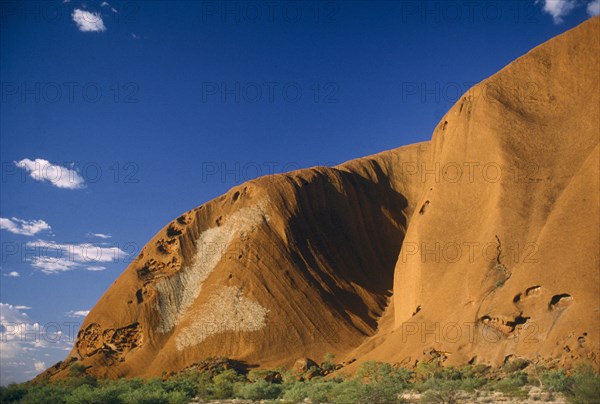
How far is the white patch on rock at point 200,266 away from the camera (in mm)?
51969

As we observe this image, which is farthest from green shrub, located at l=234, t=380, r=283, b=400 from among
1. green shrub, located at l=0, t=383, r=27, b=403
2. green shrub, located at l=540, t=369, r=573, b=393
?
green shrub, located at l=540, t=369, r=573, b=393

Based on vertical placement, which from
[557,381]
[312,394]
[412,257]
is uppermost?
[412,257]

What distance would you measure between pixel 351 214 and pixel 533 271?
3319 centimetres

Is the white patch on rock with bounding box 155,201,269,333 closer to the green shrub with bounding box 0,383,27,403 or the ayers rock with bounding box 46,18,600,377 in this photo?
the ayers rock with bounding box 46,18,600,377

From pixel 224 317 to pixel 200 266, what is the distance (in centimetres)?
776

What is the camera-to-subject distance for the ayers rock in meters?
28.2

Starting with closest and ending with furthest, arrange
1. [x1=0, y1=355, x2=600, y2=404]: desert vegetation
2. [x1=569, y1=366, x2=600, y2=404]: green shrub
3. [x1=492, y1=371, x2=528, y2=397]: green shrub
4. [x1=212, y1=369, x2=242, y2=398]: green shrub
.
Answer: [x1=569, y1=366, x2=600, y2=404]: green shrub → [x1=0, y1=355, x2=600, y2=404]: desert vegetation → [x1=492, y1=371, x2=528, y2=397]: green shrub → [x1=212, y1=369, x2=242, y2=398]: green shrub

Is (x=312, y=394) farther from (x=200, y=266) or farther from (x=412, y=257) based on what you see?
(x=200, y=266)

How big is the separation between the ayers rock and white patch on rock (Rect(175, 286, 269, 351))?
11cm

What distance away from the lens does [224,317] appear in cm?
4828

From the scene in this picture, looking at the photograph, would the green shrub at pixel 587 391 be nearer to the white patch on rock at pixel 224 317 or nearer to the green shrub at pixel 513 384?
the green shrub at pixel 513 384

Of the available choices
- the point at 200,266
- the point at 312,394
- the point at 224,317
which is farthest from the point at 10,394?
the point at 200,266

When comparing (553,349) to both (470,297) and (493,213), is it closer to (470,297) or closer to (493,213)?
(470,297)

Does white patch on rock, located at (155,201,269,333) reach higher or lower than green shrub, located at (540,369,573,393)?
higher
